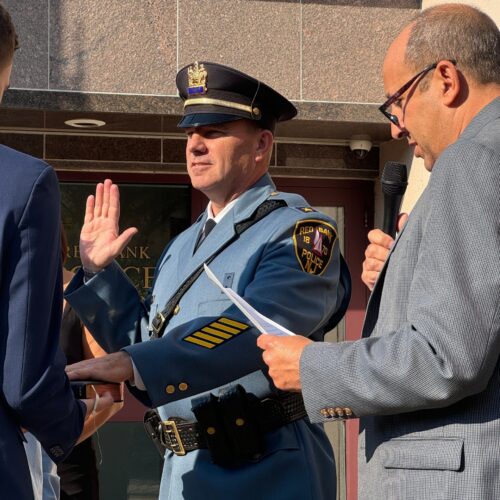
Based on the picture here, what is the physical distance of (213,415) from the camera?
339cm

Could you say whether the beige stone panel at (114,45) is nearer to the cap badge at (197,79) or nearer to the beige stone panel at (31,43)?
the beige stone panel at (31,43)

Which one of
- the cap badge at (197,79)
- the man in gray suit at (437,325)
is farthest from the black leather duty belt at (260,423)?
the cap badge at (197,79)

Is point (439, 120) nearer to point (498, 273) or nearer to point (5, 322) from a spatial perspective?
point (498, 273)


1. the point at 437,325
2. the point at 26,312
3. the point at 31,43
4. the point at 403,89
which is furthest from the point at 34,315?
the point at 31,43

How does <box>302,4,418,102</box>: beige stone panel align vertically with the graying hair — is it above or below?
above

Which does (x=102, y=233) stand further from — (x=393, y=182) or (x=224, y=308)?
(x=393, y=182)

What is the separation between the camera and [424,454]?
93.5 inches

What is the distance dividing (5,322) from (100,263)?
1263 millimetres

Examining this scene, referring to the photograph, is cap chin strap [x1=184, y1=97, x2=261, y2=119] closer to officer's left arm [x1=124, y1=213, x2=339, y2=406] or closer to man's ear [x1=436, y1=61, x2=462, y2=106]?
officer's left arm [x1=124, y1=213, x2=339, y2=406]

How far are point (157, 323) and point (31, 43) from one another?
3667mm

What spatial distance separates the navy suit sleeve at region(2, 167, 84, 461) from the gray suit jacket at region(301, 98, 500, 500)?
53 centimetres

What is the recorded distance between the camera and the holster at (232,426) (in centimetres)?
336

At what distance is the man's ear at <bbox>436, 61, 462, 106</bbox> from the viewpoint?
2.54 m

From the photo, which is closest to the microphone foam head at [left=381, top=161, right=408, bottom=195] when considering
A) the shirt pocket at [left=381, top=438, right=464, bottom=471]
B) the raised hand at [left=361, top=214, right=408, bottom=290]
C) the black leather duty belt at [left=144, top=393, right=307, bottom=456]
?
the raised hand at [left=361, top=214, right=408, bottom=290]
